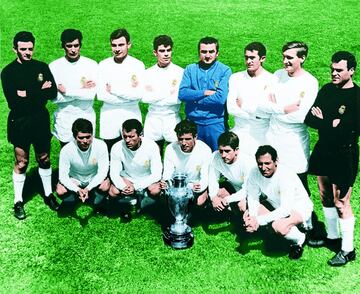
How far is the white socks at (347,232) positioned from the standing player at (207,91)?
2031 mm

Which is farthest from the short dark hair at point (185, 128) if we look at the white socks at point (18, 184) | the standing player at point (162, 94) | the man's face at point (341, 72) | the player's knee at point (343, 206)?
the white socks at point (18, 184)

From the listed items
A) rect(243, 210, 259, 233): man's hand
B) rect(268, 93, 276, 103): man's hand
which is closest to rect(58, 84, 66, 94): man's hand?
rect(268, 93, 276, 103): man's hand

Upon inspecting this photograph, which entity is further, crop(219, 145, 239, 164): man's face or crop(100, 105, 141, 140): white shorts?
A: crop(100, 105, 141, 140): white shorts

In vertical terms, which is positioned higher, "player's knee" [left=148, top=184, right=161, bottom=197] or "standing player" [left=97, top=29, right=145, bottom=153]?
"standing player" [left=97, top=29, right=145, bottom=153]

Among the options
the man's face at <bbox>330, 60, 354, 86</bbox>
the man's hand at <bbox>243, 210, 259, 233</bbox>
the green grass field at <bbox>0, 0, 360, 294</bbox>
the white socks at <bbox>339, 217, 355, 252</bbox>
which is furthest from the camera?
the man's hand at <bbox>243, 210, 259, 233</bbox>

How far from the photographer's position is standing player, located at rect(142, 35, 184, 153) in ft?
24.2

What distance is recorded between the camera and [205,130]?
A: 745cm

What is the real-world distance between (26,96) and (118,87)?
1167 millimetres

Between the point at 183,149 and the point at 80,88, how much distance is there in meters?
1.60

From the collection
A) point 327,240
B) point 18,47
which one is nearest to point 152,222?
point 327,240

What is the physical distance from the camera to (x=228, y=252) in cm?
667

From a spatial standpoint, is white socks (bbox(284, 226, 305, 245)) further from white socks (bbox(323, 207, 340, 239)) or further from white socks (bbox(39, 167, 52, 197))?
white socks (bbox(39, 167, 52, 197))

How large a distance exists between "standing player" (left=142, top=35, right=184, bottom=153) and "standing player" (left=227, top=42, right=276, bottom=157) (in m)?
0.78

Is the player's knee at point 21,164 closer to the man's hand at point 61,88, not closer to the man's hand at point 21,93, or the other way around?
the man's hand at point 21,93
